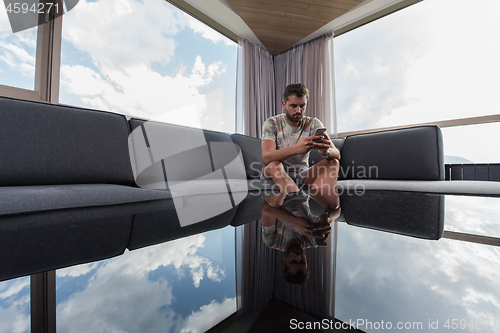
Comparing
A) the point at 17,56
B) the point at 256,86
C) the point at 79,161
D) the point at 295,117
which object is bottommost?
the point at 79,161

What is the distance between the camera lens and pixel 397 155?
178 centimetres

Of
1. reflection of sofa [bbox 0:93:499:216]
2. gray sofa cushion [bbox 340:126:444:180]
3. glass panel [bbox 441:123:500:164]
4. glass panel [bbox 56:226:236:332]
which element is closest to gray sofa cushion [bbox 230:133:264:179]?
reflection of sofa [bbox 0:93:499:216]

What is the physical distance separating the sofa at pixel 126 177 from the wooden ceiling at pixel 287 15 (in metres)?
1.84

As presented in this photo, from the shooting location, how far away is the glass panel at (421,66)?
2.40 m

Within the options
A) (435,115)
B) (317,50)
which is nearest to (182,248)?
(435,115)

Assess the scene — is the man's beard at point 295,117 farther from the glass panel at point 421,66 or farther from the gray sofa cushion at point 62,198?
the glass panel at point 421,66

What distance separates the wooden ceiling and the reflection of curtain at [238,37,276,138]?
27cm

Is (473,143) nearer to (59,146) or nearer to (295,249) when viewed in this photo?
(295,249)

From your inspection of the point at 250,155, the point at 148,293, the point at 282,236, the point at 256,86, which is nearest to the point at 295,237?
the point at 282,236

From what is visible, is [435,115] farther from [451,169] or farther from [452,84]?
[451,169]

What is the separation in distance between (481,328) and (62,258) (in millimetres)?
296

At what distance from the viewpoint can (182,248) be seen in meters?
0.24

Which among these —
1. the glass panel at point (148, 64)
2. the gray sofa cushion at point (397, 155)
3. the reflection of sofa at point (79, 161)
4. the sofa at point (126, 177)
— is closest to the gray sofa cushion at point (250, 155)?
the sofa at point (126, 177)

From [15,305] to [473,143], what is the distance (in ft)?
10.9
